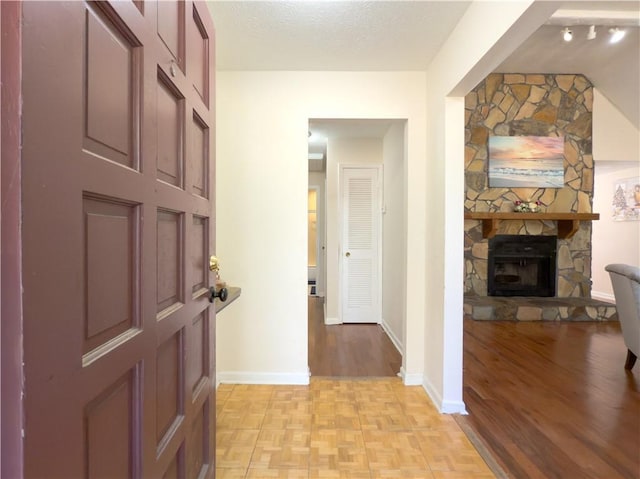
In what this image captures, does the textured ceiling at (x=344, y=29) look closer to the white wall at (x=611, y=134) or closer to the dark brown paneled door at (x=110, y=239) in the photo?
the dark brown paneled door at (x=110, y=239)

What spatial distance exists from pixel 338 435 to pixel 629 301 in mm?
2473

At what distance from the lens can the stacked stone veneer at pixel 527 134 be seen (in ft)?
16.2

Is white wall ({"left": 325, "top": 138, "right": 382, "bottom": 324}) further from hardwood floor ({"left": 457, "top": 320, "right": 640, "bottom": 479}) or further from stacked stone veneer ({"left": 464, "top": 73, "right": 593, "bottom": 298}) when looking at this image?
hardwood floor ({"left": 457, "top": 320, "right": 640, "bottom": 479})

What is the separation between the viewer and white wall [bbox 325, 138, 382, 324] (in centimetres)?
453

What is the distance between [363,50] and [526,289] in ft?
14.2

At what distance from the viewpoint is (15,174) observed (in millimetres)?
418

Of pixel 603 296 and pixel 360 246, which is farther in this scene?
pixel 603 296

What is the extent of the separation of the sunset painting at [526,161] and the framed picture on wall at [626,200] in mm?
1813

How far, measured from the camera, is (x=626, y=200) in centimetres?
584

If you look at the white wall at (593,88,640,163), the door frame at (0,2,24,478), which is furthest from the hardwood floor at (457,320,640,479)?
the white wall at (593,88,640,163)

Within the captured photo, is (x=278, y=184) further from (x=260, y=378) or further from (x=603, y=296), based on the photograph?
(x=603, y=296)

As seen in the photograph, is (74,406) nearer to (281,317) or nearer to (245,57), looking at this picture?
(281,317)

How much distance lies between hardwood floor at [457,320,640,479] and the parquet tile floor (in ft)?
0.80

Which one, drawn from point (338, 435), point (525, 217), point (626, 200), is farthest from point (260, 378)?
point (626, 200)
